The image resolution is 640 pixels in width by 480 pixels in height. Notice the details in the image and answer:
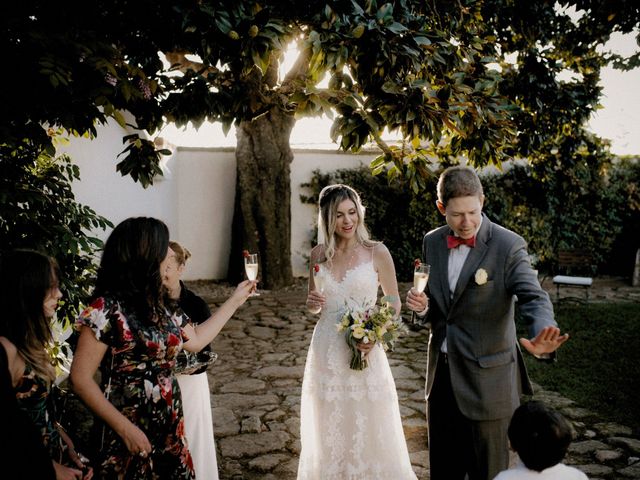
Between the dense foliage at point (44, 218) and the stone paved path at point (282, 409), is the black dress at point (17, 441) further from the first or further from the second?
the stone paved path at point (282, 409)

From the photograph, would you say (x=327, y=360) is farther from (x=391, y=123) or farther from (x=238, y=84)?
(x=238, y=84)

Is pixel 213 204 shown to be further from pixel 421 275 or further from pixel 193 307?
pixel 421 275

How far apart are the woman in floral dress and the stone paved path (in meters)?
1.84

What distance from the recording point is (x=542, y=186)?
12.2 metres

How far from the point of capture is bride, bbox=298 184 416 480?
3568mm

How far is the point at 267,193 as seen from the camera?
38.3 ft

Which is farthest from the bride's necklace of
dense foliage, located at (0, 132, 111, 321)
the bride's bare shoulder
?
dense foliage, located at (0, 132, 111, 321)

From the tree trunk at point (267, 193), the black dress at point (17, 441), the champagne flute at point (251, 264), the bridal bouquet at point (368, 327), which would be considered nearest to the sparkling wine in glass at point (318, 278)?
A: the bridal bouquet at point (368, 327)

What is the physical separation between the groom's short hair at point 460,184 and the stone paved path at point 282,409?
245 centimetres

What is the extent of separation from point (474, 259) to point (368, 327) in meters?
0.92

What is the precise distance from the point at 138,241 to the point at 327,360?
1796mm

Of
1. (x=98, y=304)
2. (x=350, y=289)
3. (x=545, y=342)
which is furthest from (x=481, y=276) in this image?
(x=98, y=304)

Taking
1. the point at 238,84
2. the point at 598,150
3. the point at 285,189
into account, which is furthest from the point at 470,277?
the point at 285,189

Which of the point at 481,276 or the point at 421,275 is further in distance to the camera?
the point at 421,275
